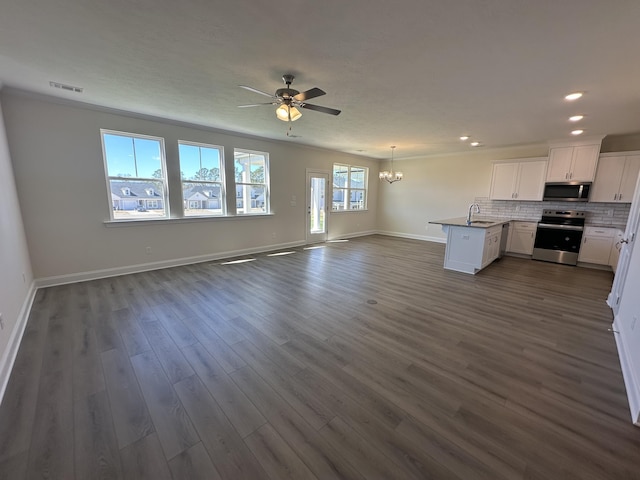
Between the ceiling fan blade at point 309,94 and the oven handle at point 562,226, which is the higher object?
the ceiling fan blade at point 309,94

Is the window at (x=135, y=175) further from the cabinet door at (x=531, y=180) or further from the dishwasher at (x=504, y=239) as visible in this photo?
the cabinet door at (x=531, y=180)

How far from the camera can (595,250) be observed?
17.4ft

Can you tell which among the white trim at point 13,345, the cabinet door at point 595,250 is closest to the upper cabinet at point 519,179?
the cabinet door at point 595,250

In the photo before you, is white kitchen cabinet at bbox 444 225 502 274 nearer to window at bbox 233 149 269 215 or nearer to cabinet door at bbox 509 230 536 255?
cabinet door at bbox 509 230 536 255

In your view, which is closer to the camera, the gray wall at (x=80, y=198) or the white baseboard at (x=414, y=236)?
the gray wall at (x=80, y=198)

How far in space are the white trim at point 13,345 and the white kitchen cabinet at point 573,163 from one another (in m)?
8.67

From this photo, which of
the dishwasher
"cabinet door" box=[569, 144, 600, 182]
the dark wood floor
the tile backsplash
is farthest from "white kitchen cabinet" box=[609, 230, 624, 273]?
the dark wood floor

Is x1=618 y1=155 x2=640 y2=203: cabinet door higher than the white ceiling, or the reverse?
the white ceiling

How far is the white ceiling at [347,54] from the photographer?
1804 mm

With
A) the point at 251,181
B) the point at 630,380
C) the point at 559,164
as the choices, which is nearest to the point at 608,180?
the point at 559,164

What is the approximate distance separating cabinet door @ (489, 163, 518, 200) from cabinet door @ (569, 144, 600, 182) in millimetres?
996

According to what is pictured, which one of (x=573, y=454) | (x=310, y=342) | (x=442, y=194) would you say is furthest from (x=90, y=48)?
(x=442, y=194)

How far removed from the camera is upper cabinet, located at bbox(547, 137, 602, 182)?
5258mm

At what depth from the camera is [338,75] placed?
2771 mm
